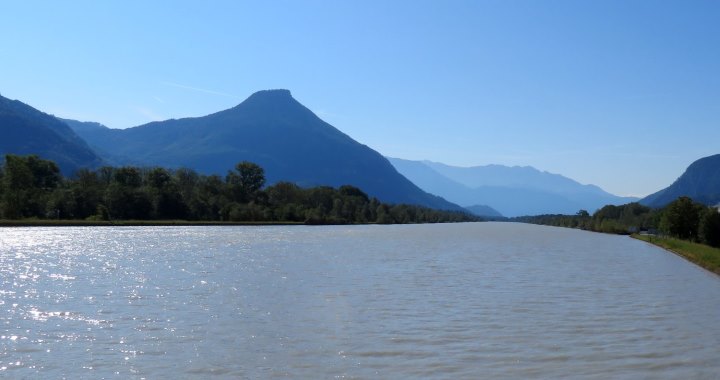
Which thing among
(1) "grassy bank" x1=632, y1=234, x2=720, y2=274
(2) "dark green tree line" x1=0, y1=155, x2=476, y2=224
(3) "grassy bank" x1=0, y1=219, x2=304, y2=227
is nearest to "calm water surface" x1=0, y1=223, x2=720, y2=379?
(1) "grassy bank" x1=632, y1=234, x2=720, y2=274

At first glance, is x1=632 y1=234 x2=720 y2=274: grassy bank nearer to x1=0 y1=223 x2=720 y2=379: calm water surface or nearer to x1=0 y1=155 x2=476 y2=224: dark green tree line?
x1=0 y1=223 x2=720 y2=379: calm water surface

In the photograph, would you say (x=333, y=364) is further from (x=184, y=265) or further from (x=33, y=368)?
(x=184, y=265)

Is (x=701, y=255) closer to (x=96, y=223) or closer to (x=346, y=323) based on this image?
(x=346, y=323)

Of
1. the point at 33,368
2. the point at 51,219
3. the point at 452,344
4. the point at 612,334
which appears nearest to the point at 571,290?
the point at 612,334

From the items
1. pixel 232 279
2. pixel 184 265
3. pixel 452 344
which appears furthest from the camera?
pixel 184 265

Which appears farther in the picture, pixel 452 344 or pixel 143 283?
pixel 143 283

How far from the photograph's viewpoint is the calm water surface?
18438 millimetres

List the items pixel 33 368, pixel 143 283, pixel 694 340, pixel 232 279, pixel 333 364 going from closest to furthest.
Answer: pixel 33 368 < pixel 333 364 < pixel 694 340 < pixel 143 283 < pixel 232 279

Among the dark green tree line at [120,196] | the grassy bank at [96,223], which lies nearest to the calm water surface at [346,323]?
the grassy bank at [96,223]

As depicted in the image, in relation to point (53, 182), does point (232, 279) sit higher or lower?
lower

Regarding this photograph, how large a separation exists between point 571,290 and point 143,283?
25.1 metres

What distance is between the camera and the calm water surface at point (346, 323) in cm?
1844

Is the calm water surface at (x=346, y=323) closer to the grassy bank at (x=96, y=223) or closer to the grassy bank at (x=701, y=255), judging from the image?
the grassy bank at (x=701, y=255)

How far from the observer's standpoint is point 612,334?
2411 cm
